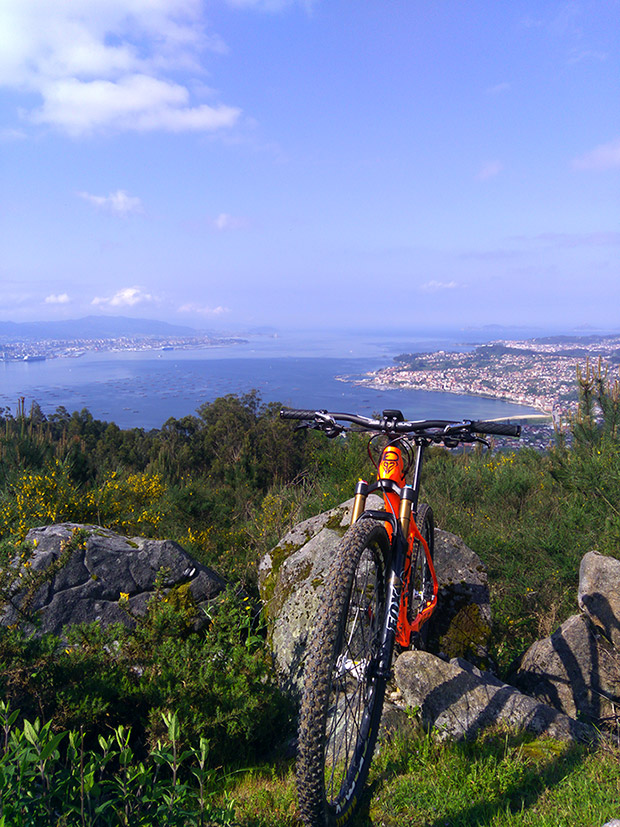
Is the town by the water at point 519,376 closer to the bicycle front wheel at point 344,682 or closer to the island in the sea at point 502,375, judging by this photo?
the island in the sea at point 502,375

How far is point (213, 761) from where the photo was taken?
314 cm

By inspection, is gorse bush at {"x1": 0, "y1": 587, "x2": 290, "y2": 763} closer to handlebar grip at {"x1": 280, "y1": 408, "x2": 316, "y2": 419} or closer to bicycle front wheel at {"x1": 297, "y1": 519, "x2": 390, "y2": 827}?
bicycle front wheel at {"x1": 297, "y1": 519, "x2": 390, "y2": 827}

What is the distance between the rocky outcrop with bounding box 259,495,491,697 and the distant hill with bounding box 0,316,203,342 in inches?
3490

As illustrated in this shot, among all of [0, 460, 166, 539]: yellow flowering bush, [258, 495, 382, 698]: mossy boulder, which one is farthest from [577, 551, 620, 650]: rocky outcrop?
[0, 460, 166, 539]: yellow flowering bush

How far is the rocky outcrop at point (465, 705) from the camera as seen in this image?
3.24 m

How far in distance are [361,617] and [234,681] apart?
0.99 m

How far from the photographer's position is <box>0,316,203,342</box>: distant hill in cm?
9372

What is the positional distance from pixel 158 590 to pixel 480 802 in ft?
8.31

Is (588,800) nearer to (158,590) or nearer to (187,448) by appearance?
(158,590)

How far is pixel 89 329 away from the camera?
120 meters

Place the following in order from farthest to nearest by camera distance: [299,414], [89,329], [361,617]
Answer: [89,329]
[299,414]
[361,617]

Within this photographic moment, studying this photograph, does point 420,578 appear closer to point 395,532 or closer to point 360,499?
point 395,532

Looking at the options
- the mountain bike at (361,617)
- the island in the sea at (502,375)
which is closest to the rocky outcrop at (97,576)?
the mountain bike at (361,617)

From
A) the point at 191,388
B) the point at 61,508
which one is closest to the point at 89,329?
the point at 191,388
